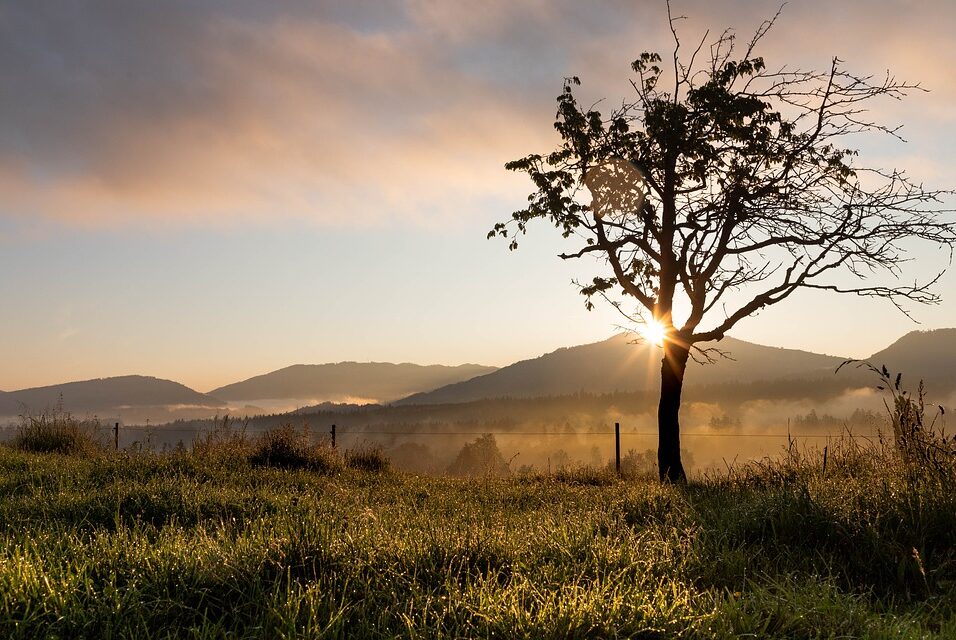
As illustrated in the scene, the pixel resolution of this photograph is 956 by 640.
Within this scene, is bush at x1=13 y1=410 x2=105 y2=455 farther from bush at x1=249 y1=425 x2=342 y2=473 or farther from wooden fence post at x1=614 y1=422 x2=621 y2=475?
wooden fence post at x1=614 y1=422 x2=621 y2=475

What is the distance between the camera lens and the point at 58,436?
17297 mm

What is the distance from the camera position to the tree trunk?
51.6ft

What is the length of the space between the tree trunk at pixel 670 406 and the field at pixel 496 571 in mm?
6940

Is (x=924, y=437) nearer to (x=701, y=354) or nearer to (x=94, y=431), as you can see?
(x=701, y=354)

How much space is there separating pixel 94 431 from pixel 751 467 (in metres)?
14.9

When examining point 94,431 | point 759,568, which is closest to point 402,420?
point 94,431

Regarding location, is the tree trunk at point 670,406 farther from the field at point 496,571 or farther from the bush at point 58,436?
the bush at point 58,436

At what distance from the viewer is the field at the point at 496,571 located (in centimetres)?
411

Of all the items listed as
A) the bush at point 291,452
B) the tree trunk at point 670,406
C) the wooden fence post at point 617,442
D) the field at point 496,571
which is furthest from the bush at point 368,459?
the field at point 496,571

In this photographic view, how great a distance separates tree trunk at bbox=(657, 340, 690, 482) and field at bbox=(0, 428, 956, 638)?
6.94m

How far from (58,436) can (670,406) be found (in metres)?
14.3

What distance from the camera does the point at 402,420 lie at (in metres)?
182

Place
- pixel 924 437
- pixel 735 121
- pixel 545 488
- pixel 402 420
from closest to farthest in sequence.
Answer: pixel 924 437 → pixel 545 488 → pixel 735 121 → pixel 402 420

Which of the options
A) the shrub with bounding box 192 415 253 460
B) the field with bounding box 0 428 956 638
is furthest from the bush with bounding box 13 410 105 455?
the field with bounding box 0 428 956 638
